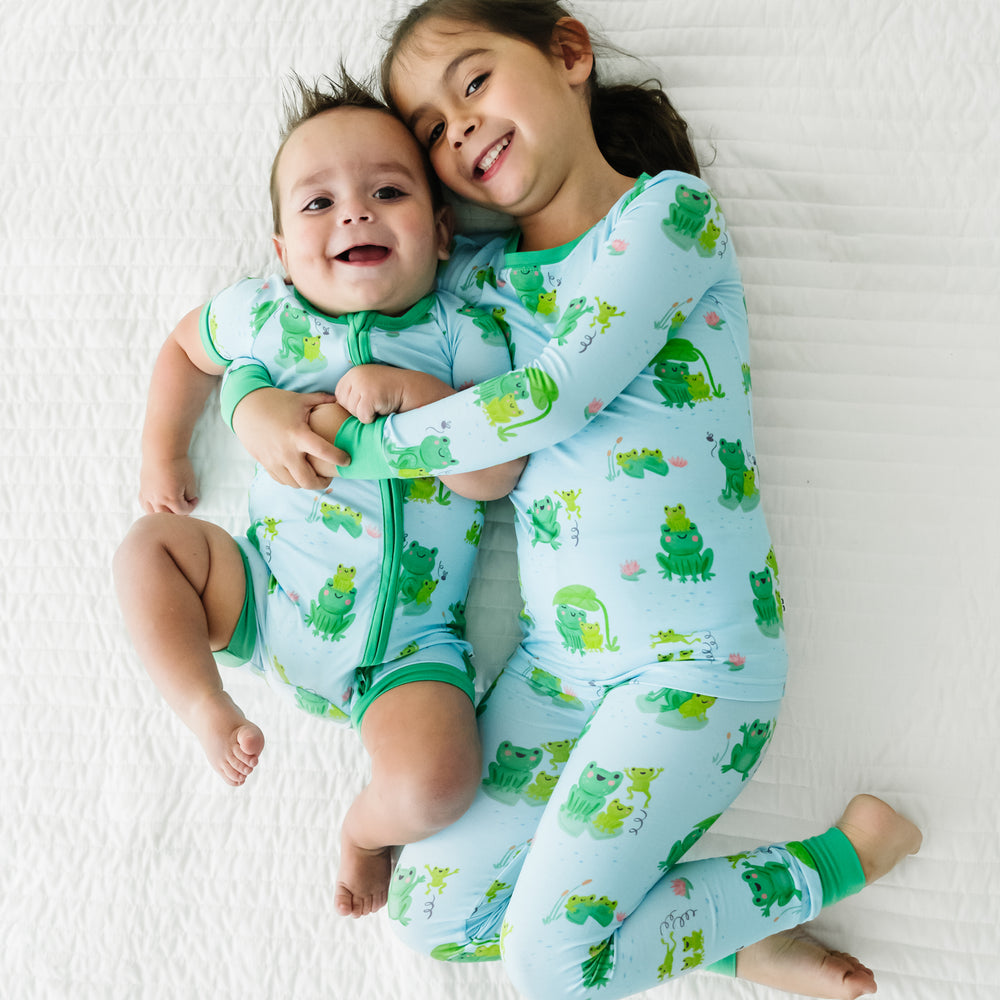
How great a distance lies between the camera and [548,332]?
1.11 m

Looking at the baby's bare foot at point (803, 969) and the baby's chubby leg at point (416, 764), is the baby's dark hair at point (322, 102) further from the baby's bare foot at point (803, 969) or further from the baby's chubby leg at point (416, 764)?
the baby's bare foot at point (803, 969)

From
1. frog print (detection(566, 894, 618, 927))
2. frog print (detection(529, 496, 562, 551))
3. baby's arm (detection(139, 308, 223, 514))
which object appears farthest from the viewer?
baby's arm (detection(139, 308, 223, 514))

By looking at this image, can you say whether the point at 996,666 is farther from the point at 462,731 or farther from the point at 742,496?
the point at 462,731

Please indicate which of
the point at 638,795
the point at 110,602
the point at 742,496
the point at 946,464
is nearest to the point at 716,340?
the point at 742,496

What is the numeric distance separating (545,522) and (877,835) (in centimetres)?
53

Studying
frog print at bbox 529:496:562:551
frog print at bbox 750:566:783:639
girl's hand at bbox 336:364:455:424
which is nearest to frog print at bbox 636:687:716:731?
frog print at bbox 750:566:783:639

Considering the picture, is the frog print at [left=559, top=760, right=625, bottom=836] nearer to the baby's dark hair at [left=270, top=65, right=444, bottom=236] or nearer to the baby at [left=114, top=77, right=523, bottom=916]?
the baby at [left=114, top=77, right=523, bottom=916]

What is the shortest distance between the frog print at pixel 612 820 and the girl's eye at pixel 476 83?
813 mm

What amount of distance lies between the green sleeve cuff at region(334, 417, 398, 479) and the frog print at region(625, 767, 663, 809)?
16.3 inches

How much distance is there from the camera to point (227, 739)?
1.00m

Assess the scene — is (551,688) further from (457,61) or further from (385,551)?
(457,61)

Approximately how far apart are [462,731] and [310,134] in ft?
2.35

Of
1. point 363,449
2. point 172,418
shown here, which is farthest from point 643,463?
point 172,418

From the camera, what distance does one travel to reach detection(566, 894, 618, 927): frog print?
968mm
